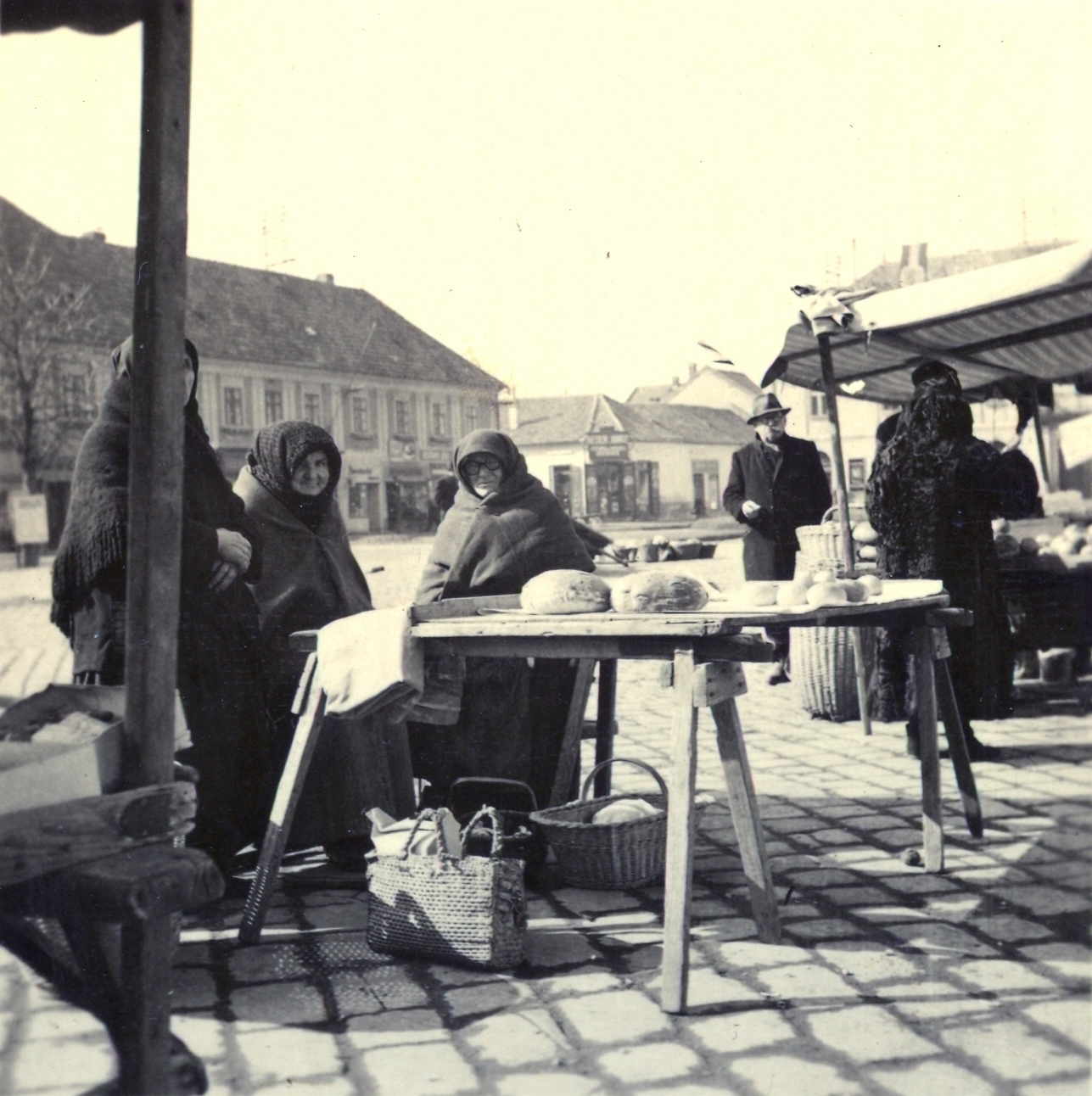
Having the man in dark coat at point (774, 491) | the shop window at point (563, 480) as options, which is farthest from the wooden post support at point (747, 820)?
the shop window at point (563, 480)

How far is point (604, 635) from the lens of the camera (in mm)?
3293

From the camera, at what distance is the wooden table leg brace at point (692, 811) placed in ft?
9.93

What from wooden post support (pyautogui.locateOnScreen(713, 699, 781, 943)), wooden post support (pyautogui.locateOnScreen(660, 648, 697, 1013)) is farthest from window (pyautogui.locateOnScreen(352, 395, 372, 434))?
wooden post support (pyautogui.locateOnScreen(660, 648, 697, 1013))

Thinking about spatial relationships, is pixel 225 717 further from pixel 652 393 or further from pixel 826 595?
pixel 652 393

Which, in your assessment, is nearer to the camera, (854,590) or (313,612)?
(854,590)

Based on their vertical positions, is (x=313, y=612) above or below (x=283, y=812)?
above

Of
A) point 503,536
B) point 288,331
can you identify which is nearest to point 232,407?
point 288,331

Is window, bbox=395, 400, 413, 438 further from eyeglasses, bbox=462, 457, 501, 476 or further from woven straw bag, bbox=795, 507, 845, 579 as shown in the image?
eyeglasses, bbox=462, 457, 501, 476

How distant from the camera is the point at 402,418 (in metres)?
15.6

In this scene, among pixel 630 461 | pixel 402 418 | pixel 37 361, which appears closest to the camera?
pixel 37 361

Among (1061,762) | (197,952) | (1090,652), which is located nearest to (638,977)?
(197,952)

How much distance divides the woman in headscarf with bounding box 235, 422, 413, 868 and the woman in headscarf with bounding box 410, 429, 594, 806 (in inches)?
10.7

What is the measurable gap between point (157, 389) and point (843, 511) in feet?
16.2

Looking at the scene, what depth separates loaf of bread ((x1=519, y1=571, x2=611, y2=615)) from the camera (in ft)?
12.0
